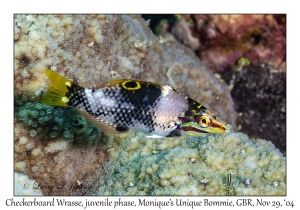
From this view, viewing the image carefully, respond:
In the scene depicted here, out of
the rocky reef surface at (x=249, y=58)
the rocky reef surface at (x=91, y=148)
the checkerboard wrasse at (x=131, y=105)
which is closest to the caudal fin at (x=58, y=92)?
the checkerboard wrasse at (x=131, y=105)

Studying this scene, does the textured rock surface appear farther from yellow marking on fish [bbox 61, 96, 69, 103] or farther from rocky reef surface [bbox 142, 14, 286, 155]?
rocky reef surface [bbox 142, 14, 286, 155]

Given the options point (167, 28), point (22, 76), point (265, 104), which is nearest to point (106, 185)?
point (22, 76)

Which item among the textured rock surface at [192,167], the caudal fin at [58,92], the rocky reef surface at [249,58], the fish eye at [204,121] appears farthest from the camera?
the rocky reef surface at [249,58]

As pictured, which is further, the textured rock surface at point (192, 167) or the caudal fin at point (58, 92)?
the textured rock surface at point (192, 167)

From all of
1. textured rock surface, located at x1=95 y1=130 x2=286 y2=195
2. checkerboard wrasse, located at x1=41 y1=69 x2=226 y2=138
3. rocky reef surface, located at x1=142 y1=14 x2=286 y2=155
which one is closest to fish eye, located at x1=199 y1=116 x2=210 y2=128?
checkerboard wrasse, located at x1=41 y1=69 x2=226 y2=138

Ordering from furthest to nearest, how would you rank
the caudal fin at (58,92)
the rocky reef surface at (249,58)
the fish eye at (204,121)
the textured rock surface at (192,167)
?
the rocky reef surface at (249,58) → the textured rock surface at (192,167) → the fish eye at (204,121) → the caudal fin at (58,92)

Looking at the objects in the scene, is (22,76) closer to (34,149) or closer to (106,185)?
(34,149)

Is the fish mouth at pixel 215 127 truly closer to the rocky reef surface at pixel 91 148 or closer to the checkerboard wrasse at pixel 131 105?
the checkerboard wrasse at pixel 131 105
